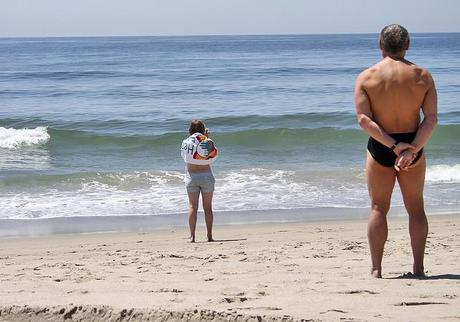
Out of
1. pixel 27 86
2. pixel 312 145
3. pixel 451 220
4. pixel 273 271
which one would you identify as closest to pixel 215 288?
pixel 273 271

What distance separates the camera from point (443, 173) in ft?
47.5

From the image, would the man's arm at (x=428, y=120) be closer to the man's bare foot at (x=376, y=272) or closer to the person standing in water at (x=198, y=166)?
the man's bare foot at (x=376, y=272)

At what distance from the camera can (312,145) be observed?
1930 centimetres

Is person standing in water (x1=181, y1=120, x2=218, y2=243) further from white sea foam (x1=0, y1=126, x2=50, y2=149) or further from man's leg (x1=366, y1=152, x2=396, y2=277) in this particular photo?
white sea foam (x1=0, y1=126, x2=50, y2=149)

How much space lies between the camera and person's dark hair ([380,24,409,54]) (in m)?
5.34

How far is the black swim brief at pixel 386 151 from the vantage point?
208 inches

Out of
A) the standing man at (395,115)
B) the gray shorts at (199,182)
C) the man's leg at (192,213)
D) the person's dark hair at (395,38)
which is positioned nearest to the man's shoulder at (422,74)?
the standing man at (395,115)

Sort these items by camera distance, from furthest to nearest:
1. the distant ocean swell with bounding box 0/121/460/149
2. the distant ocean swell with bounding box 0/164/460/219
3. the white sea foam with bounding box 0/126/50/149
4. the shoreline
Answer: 1. the distant ocean swell with bounding box 0/121/460/149
2. the white sea foam with bounding box 0/126/50/149
3. the distant ocean swell with bounding box 0/164/460/219
4. the shoreline

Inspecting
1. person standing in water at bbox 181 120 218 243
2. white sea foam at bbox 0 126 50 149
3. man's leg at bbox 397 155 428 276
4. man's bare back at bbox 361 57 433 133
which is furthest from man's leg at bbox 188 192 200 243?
white sea foam at bbox 0 126 50 149

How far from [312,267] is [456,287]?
141 cm

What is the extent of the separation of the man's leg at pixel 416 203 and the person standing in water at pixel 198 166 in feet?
12.2

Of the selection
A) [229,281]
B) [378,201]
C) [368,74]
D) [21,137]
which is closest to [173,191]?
[229,281]

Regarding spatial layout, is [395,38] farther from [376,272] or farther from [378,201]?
[376,272]

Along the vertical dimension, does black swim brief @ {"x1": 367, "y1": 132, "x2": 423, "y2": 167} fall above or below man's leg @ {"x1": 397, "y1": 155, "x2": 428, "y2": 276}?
above
